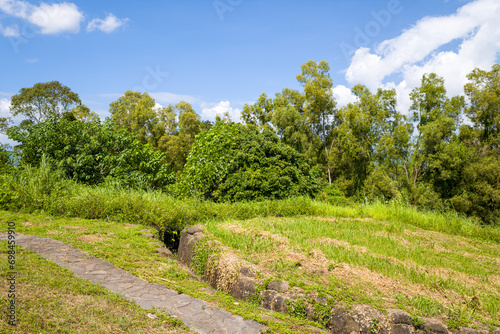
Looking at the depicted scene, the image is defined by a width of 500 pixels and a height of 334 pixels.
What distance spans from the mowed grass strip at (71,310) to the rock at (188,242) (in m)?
2.25

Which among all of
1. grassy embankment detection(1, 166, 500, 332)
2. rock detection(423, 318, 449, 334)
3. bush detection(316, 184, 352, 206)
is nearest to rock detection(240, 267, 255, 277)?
grassy embankment detection(1, 166, 500, 332)

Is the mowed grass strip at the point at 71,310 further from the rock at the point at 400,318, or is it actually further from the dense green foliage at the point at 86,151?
the dense green foliage at the point at 86,151

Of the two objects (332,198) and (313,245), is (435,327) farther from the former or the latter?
(332,198)

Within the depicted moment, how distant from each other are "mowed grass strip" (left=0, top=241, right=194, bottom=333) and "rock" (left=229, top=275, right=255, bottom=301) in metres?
1.21

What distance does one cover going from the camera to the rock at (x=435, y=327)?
121 inches

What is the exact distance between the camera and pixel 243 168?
11.1 metres

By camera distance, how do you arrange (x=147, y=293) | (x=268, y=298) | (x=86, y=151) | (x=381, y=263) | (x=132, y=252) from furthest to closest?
(x=86, y=151)
(x=132, y=252)
(x=381, y=263)
(x=268, y=298)
(x=147, y=293)

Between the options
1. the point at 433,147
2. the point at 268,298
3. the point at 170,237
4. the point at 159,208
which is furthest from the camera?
the point at 433,147

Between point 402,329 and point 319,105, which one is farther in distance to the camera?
point 319,105

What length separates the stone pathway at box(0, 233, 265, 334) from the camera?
3037 mm

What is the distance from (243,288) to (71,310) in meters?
1.94

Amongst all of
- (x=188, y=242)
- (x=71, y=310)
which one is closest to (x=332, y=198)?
(x=188, y=242)

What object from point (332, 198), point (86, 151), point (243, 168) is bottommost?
point (332, 198)

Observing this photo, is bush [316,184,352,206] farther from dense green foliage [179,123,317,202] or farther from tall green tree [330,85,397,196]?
tall green tree [330,85,397,196]
